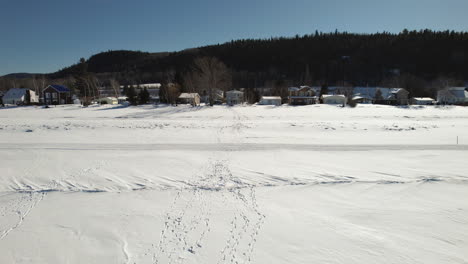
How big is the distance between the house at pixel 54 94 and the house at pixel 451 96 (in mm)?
103369

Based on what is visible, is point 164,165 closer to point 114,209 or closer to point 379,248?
point 114,209

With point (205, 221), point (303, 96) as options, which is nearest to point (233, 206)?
point (205, 221)

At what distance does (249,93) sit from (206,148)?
5556 centimetres

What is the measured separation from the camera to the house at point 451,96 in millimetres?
64938

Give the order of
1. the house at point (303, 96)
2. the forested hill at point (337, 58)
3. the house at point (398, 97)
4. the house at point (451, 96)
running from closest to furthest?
the house at point (303, 96) → the house at point (451, 96) → the house at point (398, 97) → the forested hill at point (337, 58)

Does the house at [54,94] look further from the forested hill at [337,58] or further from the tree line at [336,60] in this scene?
the forested hill at [337,58]

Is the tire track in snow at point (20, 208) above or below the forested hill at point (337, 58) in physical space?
below

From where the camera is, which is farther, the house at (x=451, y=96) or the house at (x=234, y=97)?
the house at (x=451, y=96)

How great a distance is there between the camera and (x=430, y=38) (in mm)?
127438

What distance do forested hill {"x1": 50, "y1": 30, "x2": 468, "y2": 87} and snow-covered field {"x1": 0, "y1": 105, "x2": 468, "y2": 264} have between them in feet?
334

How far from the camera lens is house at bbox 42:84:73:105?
59.8 meters

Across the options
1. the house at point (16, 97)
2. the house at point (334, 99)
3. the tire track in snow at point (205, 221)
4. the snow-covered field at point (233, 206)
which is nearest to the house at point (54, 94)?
the house at point (16, 97)

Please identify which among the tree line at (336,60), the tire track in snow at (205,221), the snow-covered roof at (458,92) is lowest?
the tire track in snow at (205,221)

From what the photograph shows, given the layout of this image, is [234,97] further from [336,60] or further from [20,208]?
[336,60]
